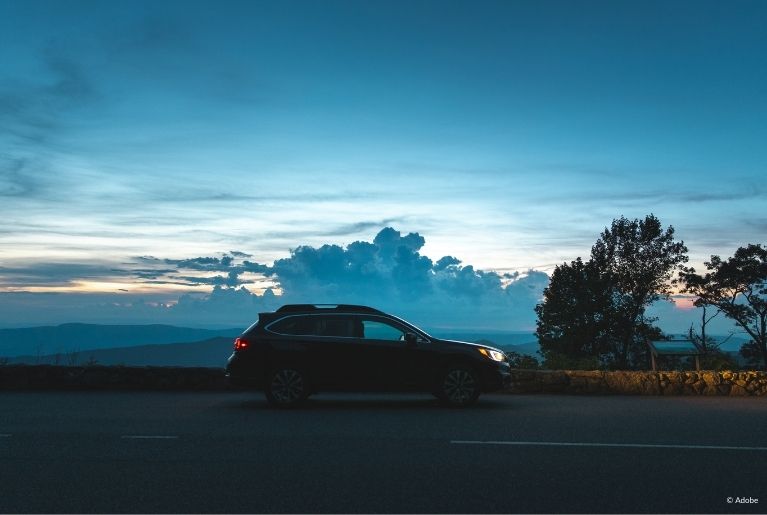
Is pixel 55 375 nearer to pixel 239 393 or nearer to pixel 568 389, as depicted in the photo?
pixel 239 393

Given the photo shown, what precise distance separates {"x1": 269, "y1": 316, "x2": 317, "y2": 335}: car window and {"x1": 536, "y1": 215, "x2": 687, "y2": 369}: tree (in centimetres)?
4166

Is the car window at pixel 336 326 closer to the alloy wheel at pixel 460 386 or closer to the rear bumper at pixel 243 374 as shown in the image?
the rear bumper at pixel 243 374

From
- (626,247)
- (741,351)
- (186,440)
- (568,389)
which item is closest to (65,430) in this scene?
(186,440)

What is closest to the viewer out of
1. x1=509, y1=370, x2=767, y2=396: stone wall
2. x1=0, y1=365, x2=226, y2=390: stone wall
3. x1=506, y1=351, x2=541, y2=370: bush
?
x1=509, y1=370, x2=767, y2=396: stone wall

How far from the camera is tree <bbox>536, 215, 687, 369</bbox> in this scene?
56.2 meters

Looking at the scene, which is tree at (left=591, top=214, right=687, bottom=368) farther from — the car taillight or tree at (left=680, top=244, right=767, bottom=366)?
the car taillight

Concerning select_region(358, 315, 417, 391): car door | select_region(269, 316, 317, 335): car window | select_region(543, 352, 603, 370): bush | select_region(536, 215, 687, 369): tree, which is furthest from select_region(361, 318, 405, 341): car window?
select_region(536, 215, 687, 369): tree

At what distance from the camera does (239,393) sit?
1672 cm

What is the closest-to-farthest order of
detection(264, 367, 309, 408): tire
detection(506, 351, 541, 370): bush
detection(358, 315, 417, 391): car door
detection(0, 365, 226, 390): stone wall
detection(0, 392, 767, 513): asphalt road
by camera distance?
1. detection(0, 392, 767, 513): asphalt road
2. detection(264, 367, 309, 408): tire
3. detection(358, 315, 417, 391): car door
4. detection(0, 365, 226, 390): stone wall
5. detection(506, 351, 541, 370): bush

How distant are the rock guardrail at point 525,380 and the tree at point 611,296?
123 ft

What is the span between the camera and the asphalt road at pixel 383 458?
6.78m

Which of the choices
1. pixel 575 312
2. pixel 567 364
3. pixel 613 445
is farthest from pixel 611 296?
pixel 613 445

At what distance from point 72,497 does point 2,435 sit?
4320mm

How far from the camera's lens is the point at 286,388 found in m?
13.7
